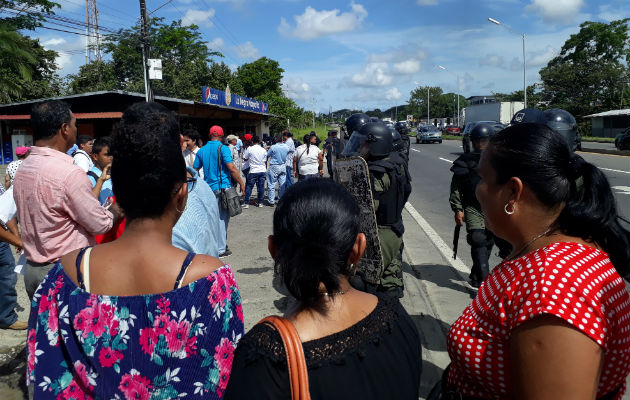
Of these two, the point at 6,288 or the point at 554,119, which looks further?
the point at 554,119

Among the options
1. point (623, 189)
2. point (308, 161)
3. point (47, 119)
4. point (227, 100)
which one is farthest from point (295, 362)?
point (227, 100)

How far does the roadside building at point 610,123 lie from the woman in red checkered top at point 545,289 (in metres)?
44.9

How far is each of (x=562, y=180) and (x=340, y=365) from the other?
95 cm

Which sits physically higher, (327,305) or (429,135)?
(429,135)

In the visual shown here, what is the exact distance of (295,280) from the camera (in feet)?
4.19

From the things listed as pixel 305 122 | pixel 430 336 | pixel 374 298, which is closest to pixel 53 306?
pixel 374 298

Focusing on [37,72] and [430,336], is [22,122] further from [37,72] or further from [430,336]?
[430,336]

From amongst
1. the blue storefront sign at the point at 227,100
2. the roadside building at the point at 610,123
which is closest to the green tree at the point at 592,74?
the roadside building at the point at 610,123

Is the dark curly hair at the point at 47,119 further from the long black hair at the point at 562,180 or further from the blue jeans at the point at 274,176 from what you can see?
the blue jeans at the point at 274,176

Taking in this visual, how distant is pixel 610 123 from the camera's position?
42.9m

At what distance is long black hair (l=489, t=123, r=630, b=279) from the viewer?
1.55m

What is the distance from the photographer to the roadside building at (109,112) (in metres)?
19.0

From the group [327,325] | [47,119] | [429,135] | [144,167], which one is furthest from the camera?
[429,135]

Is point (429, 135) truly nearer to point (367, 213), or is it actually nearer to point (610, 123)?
point (610, 123)
